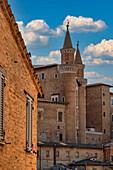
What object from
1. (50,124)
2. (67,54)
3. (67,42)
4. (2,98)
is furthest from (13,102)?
(67,42)

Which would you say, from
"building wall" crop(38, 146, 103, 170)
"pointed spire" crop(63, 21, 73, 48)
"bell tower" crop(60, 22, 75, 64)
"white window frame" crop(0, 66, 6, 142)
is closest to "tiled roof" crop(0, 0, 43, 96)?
"white window frame" crop(0, 66, 6, 142)

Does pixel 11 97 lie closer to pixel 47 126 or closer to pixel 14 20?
pixel 14 20

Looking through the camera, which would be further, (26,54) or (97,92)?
(97,92)

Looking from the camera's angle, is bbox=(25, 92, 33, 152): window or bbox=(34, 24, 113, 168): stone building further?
bbox=(34, 24, 113, 168): stone building

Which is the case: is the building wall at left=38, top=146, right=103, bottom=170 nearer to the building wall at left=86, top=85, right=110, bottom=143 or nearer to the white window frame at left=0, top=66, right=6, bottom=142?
the building wall at left=86, top=85, right=110, bottom=143

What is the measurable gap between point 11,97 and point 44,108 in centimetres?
5888

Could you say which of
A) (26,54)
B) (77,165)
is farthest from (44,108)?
(26,54)

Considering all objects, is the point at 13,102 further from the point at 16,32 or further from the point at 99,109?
the point at 99,109

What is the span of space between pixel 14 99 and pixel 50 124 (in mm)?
58914

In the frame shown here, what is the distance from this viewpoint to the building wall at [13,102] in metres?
10.3

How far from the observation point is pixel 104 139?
8438cm

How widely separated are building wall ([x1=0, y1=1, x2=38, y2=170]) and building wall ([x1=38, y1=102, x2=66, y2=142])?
182 feet

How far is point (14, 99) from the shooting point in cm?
1147

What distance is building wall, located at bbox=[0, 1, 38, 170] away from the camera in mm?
10312
